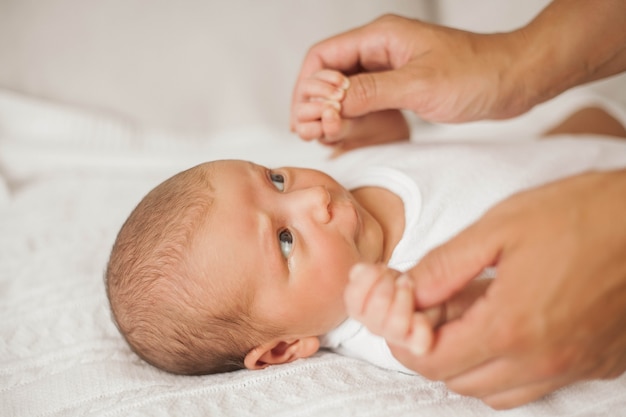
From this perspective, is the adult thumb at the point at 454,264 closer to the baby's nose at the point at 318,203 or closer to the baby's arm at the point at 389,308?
the baby's arm at the point at 389,308

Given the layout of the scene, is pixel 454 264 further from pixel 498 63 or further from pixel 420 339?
pixel 498 63

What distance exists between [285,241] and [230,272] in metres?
0.13

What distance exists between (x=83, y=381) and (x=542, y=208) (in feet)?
2.84

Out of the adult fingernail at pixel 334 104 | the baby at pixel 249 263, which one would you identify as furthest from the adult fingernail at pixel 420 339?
the adult fingernail at pixel 334 104

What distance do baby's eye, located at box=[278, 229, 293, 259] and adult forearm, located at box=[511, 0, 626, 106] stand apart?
0.63 m

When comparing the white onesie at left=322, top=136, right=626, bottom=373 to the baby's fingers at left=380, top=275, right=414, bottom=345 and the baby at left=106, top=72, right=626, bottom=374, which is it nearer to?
the baby at left=106, top=72, right=626, bottom=374

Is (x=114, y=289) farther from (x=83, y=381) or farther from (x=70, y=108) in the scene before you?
(x=70, y=108)

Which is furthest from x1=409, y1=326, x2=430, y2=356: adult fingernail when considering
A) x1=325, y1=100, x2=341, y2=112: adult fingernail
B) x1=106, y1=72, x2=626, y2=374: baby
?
x1=325, y1=100, x2=341, y2=112: adult fingernail

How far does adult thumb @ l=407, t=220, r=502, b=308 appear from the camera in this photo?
76 centimetres

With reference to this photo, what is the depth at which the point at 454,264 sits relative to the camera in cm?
77

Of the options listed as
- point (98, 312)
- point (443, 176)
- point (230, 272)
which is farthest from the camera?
point (443, 176)

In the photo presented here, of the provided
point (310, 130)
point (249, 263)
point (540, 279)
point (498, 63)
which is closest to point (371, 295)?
point (540, 279)

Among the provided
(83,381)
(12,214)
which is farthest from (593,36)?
(12,214)

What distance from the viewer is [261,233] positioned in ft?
3.74
